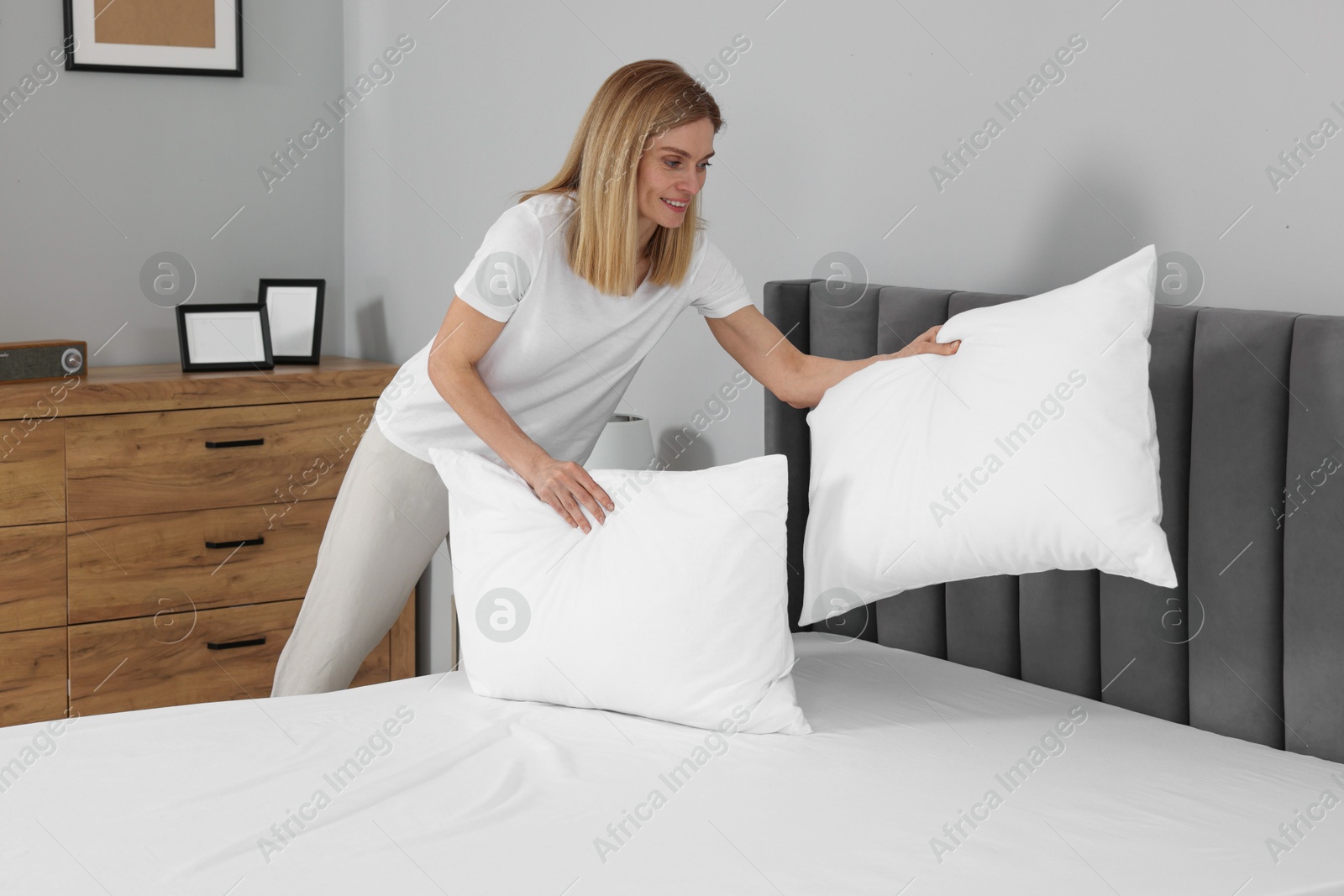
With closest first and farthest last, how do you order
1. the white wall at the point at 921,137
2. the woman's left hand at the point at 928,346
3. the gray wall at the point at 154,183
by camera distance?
the white wall at the point at 921,137, the woman's left hand at the point at 928,346, the gray wall at the point at 154,183

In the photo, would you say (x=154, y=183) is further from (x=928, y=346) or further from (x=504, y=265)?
(x=928, y=346)

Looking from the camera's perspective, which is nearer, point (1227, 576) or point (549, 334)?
point (1227, 576)

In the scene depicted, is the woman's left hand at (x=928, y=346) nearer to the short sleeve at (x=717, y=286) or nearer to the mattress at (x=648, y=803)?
the short sleeve at (x=717, y=286)

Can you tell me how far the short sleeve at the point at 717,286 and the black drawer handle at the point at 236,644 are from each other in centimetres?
166

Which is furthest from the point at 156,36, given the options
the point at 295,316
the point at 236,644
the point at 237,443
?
the point at 236,644

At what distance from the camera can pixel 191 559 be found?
2.96 m

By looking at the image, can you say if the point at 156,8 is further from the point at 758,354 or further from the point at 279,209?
the point at 758,354

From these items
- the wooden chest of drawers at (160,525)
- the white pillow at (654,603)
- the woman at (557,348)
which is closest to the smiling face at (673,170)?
the woman at (557,348)

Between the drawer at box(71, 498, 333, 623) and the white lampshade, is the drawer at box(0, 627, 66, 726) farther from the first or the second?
the white lampshade

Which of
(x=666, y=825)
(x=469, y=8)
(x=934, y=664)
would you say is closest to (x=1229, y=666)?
(x=934, y=664)

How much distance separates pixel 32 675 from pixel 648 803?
204 centimetres

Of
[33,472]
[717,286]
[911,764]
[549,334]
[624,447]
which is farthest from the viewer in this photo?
[33,472]

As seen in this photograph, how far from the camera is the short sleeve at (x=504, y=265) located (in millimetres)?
1781

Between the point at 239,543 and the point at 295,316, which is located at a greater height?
the point at 295,316
